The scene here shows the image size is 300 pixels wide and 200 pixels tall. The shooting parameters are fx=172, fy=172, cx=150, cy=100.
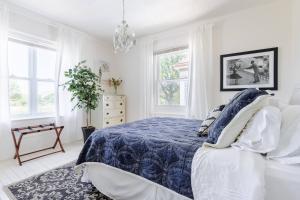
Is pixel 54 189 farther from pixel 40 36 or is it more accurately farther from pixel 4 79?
pixel 40 36

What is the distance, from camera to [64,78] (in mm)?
3623

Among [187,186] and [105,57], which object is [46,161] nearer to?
[187,186]

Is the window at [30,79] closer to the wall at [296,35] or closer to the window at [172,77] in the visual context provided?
the window at [172,77]

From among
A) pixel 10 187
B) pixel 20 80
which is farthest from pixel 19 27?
pixel 10 187

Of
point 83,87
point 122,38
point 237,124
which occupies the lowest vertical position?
point 237,124

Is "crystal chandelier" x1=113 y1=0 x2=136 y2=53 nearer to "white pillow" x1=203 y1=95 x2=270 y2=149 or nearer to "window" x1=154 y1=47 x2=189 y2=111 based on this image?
"white pillow" x1=203 y1=95 x2=270 y2=149

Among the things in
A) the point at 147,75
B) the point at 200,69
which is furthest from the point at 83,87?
the point at 200,69

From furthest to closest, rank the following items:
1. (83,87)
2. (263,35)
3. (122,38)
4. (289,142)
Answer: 1. (83,87)
2. (263,35)
3. (122,38)
4. (289,142)

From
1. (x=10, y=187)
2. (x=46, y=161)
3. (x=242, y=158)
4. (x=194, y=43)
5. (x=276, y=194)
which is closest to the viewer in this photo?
(x=276, y=194)

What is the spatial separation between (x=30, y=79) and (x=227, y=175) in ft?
12.1

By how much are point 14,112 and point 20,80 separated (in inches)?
23.3

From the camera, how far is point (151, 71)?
13.8 feet

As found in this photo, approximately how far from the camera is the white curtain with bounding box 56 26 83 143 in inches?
140

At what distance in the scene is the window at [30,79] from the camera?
10.1ft
